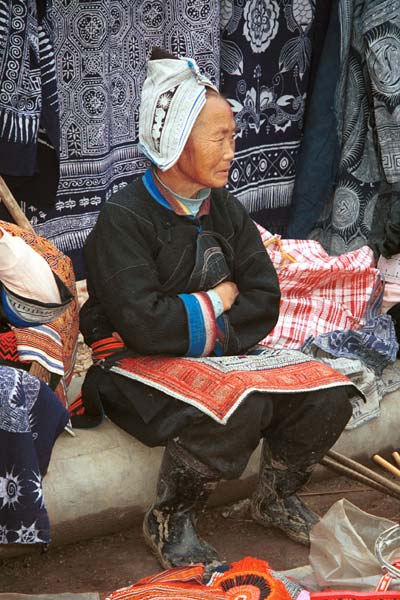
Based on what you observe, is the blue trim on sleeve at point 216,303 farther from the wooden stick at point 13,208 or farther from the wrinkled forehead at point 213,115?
the wooden stick at point 13,208

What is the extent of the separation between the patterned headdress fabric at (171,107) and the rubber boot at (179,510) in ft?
3.29

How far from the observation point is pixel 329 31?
18.1 feet

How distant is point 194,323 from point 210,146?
615 millimetres

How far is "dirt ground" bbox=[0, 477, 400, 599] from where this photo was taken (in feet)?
11.6

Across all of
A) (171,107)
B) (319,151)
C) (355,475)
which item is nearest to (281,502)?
(355,475)

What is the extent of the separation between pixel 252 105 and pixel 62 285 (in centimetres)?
238

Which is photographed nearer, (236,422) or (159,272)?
(236,422)

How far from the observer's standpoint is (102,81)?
185 inches

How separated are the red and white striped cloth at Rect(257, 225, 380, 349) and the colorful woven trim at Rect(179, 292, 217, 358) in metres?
1.17

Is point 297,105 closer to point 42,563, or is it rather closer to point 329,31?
point 329,31

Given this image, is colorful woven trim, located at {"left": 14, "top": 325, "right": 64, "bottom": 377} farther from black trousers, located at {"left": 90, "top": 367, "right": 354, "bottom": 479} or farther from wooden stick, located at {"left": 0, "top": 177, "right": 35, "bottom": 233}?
wooden stick, located at {"left": 0, "top": 177, "right": 35, "bottom": 233}

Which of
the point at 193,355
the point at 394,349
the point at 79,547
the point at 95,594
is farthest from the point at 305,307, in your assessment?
the point at 95,594

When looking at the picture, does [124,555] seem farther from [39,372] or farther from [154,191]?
[154,191]

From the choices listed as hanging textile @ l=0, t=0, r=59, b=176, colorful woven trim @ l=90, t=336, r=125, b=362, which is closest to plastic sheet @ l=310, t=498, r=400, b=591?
colorful woven trim @ l=90, t=336, r=125, b=362
